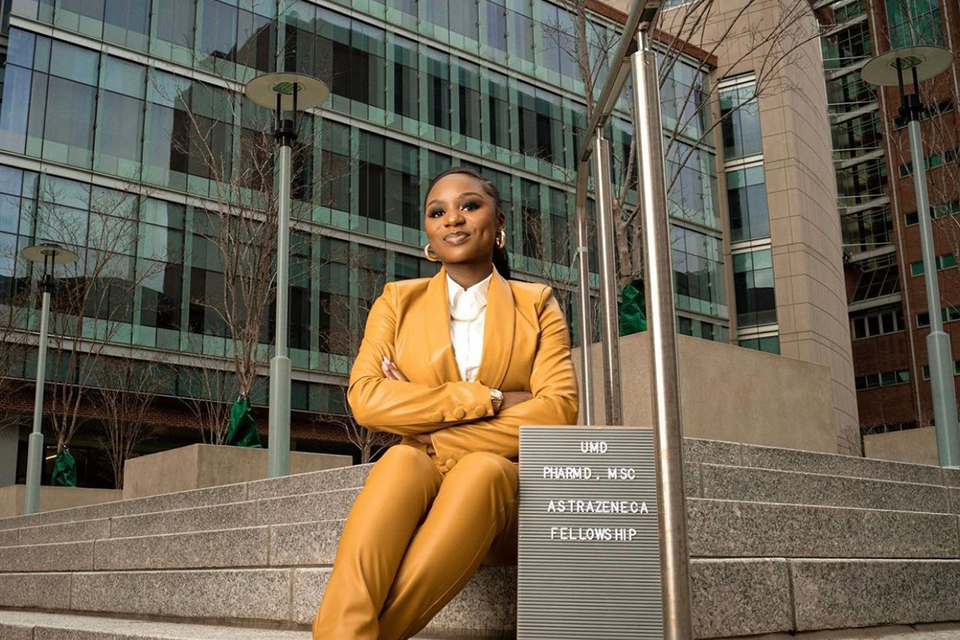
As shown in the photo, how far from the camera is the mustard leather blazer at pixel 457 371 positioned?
407 centimetres

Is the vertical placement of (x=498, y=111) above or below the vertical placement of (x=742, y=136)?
below

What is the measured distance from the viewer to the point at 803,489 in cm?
566

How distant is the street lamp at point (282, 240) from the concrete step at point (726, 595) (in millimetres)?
4348

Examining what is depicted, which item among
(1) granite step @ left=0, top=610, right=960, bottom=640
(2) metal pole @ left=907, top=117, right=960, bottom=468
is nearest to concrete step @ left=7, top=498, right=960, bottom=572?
(1) granite step @ left=0, top=610, right=960, bottom=640

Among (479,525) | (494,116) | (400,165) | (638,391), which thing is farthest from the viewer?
(494,116)

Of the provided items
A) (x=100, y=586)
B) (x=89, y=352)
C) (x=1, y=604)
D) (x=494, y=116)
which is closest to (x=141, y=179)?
(x=89, y=352)

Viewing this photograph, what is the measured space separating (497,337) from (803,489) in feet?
7.82

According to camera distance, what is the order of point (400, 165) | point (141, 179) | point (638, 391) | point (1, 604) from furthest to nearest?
point (400, 165) → point (141, 179) → point (638, 391) → point (1, 604)

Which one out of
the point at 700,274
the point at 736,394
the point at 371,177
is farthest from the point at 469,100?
the point at 736,394

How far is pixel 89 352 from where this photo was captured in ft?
82.3

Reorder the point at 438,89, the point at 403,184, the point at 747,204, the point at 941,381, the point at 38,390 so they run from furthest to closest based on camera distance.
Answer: the point at 747,204 < the point at 438,89 < the point at 403,184 < the point at 38,390 < the point at 941,381

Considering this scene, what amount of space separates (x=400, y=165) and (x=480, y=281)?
91.4 ft

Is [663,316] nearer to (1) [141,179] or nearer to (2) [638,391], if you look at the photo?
(2) [638,391]

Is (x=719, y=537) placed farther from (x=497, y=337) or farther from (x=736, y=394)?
(x=736, y=394)
